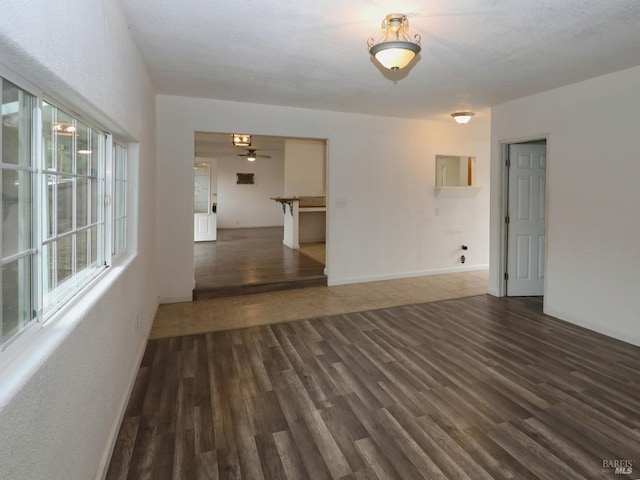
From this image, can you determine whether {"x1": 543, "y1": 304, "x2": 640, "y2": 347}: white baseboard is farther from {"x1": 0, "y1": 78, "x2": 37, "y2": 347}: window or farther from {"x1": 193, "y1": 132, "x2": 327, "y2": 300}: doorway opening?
{"x1": 0, "y1": 78, "x2": 37, "y2": 347}: window

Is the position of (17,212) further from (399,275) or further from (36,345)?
(399,275)

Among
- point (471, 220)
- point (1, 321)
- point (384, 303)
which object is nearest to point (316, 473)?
point (1, 321)

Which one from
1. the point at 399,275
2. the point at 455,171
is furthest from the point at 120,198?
the point at 455,171

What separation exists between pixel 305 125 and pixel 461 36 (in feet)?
8.83

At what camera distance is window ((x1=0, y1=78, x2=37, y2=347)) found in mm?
1134

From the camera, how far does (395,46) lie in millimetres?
2357

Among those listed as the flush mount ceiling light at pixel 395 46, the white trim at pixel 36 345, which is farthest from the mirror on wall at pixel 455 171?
the white trim at pixel 36 345

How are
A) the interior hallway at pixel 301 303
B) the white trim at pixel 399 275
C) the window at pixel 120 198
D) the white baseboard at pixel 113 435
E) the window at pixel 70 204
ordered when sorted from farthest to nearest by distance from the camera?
the white trim at pixel 399 275 → the interior hallway at pixel 301 303 → the window at pixel 120 198 → the white baseboard at pixel 113 435 → the window at pixel 70 204

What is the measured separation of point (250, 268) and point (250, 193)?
6.91m

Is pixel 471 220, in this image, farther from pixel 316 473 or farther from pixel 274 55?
pixel 316 473

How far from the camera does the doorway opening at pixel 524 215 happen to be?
15.9 feet

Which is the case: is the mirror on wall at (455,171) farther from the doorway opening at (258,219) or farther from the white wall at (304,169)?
the white wall at (304,169)

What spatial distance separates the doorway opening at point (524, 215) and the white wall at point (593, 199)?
0.51 m

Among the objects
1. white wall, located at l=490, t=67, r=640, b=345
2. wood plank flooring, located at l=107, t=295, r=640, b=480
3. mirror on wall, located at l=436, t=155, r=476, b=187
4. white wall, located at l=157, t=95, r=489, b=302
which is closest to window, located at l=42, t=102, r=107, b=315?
wood plank flooring, located at l=107, t=295, r=640, b=480
